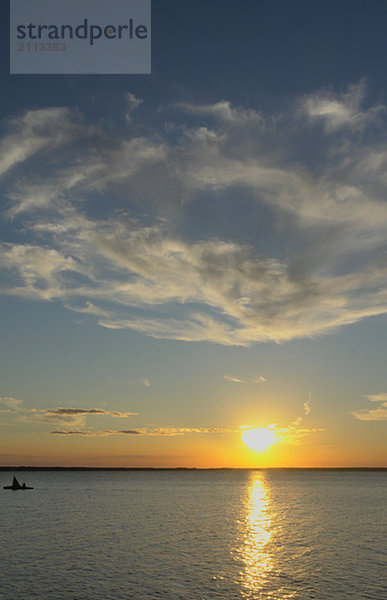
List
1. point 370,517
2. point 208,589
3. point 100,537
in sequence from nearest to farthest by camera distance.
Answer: point 208,589 < point 100,537 < point 370,517

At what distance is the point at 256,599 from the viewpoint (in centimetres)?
3725

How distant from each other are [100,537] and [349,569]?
33.9 metres

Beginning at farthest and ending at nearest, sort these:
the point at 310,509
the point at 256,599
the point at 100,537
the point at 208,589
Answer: the point at 310,509 → the point at 100,537 → the point at 208,589 → the point at 256,599

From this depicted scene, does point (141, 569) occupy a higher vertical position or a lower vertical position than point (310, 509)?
higher

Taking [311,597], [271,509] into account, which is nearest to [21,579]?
[311,597]

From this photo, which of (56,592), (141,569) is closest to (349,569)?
(141,569)

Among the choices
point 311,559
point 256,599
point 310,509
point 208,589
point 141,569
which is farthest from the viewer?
point 310,509

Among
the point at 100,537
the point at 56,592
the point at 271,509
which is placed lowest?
the point at 271,509

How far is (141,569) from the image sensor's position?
46938mm

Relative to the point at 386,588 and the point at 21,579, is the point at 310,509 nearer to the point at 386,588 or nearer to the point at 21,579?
the point at 386,588

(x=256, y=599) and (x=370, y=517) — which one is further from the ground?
(x=256, y=599)

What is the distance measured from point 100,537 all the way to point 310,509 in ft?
203

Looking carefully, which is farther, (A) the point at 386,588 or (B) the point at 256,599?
(A) the point at 386,588

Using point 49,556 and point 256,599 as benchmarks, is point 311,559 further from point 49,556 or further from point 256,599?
point 49,556
